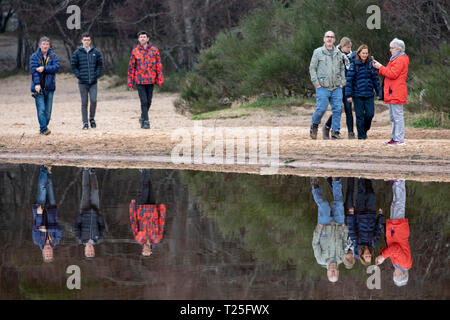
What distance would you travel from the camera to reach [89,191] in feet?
40.6

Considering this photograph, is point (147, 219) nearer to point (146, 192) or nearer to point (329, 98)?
point (146, 192)

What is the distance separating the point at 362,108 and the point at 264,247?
7.01 m

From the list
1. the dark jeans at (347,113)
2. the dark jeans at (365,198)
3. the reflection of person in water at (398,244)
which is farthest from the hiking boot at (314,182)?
the dark jeans at (347,113)

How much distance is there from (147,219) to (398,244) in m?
2.84

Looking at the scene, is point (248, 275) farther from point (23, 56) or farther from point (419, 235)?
point (23, 56)

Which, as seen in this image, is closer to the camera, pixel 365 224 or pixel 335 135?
pixel 365 224

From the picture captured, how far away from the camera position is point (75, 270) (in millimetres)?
7988

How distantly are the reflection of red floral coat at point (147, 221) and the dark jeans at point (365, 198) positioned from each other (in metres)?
2.22

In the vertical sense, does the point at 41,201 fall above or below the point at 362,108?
below

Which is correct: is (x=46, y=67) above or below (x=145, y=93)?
above

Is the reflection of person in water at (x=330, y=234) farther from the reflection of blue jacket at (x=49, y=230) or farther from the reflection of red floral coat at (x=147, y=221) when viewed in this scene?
the reflection of blue jacket at (x=49, y=230)

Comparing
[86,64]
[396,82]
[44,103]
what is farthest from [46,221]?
[86,64]

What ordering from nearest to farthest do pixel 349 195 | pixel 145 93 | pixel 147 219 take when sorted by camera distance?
1. pixel 147 219
2. pixel 349 195
3. pixel 145 93

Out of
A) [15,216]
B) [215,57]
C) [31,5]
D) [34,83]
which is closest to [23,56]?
[31,5]
